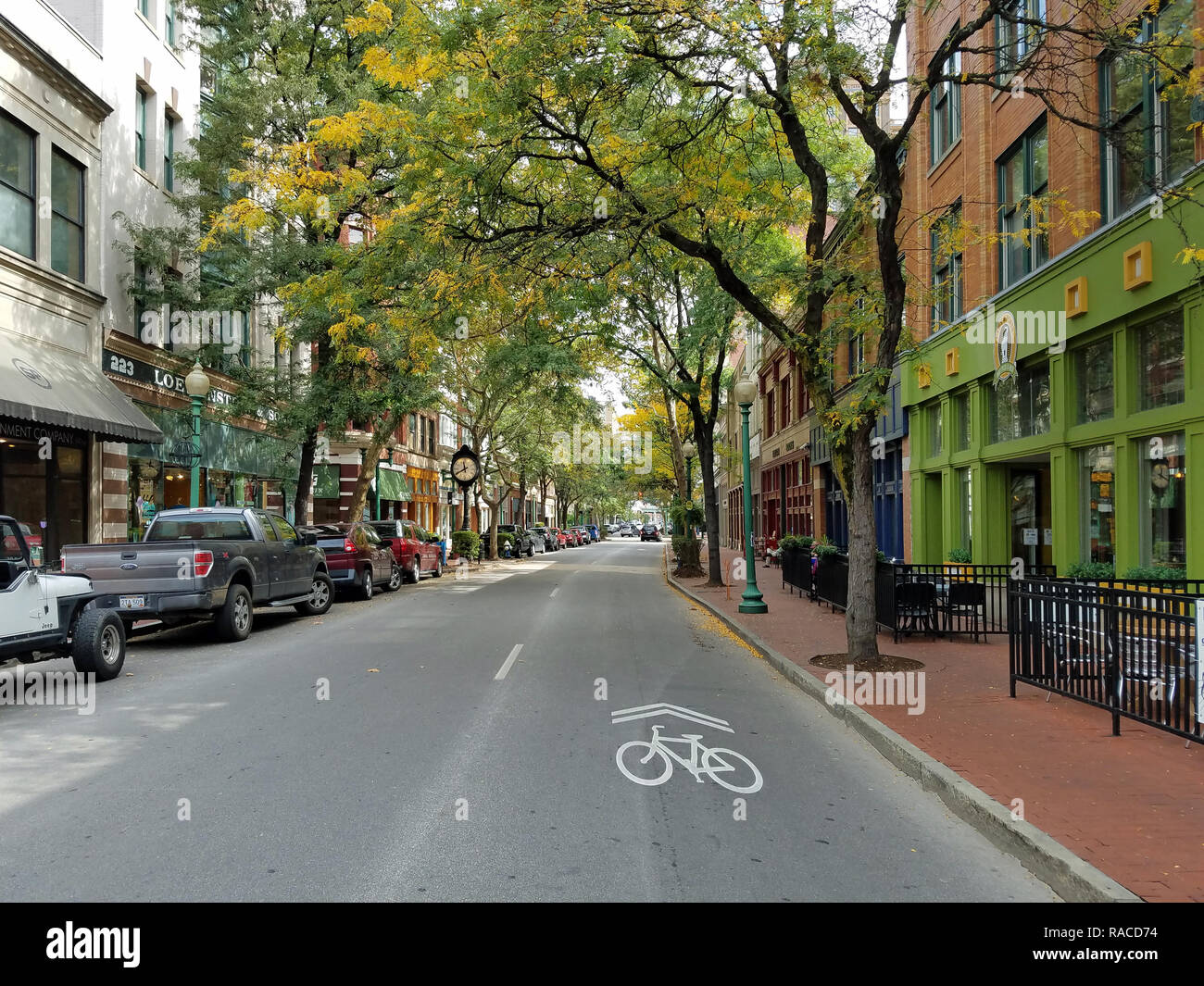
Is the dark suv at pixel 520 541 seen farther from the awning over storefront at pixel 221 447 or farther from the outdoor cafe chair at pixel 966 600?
the outdoor cafe chair at pixel 966 600

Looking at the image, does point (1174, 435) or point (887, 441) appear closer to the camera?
point (1174, 435)

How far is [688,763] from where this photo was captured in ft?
20.9

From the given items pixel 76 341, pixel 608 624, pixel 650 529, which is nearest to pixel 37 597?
pixel 608 624

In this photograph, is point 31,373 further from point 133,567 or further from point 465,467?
point 465,467

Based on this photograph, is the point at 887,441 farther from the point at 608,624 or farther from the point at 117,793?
the point at 117,793

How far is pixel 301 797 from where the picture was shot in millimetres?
5414

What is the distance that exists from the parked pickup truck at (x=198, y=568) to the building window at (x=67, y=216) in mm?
8178

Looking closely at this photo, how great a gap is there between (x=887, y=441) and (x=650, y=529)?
65578 millimetres

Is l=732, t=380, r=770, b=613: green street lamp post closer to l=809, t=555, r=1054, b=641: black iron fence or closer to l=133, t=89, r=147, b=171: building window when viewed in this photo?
l=809, t=555, r=1054, b=641: black iron fence

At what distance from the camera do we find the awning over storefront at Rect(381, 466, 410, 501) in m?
41.0

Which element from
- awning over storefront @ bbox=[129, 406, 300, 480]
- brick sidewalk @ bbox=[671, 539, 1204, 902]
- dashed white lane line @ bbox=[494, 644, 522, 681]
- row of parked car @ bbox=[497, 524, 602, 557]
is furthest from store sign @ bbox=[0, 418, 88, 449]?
row of parked car @ bbox=[497, 524, 602, 557]

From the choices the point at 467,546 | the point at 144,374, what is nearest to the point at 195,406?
the point at 144,374

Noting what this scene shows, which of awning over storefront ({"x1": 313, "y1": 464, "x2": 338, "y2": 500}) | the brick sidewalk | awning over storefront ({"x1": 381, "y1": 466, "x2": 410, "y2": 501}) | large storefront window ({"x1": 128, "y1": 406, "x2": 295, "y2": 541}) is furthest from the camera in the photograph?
awning over storefront ({"x1": 381, "y1": 466, "x2": 410, "y2": 501})

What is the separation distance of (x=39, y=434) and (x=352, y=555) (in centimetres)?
655
